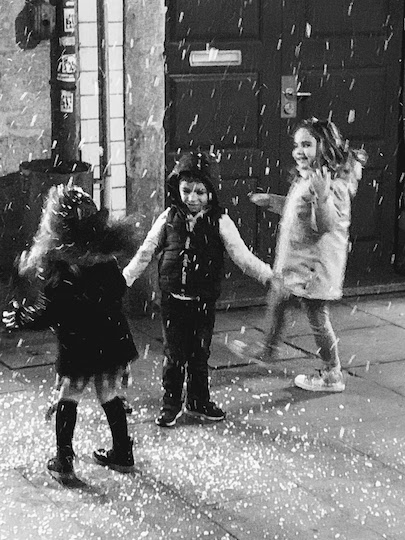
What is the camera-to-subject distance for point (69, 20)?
7.88m

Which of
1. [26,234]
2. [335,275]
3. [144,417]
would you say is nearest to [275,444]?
[144,417]

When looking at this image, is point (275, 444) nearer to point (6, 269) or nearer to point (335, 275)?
point (335, 275)

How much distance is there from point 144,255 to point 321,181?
3.72ft

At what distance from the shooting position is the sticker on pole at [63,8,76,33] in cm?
785

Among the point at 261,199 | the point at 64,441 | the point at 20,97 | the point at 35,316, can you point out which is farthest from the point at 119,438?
the point at 20,97

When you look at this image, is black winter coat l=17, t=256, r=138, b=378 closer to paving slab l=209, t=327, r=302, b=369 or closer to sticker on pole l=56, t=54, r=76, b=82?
paving slab l=209, t=327, r=302, b=369

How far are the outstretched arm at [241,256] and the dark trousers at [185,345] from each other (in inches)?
10.9

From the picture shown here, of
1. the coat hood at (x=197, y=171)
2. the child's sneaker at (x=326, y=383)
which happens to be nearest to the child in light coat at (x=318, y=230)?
the child's sneaker at (x=326, y=383)

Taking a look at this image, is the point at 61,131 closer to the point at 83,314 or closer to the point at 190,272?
the point at 190,272

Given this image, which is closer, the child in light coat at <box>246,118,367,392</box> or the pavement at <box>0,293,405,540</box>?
the pavement at <box>0,293,405,540</box>

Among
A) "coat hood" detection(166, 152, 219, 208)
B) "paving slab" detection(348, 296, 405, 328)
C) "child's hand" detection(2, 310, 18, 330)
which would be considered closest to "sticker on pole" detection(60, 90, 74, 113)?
"coat hood" detection(166, 152, 219, 208)

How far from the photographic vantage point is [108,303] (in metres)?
5.54

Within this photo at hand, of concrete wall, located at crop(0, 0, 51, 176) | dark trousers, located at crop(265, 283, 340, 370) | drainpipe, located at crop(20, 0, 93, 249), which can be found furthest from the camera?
concrete wall, located at crop(0, 0, 51, 176)

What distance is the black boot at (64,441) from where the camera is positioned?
5.54 metres
